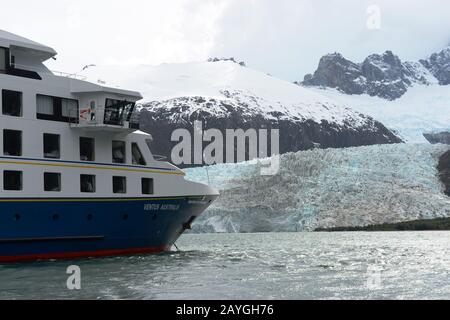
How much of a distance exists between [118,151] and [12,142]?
4.90 m

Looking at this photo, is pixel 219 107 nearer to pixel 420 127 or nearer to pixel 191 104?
pixel 191 104

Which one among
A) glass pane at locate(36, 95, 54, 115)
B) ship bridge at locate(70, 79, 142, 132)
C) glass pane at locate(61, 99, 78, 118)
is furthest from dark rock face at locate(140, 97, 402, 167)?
glass pane at locate(36, 95, 54, 115)

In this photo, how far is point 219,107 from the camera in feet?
605

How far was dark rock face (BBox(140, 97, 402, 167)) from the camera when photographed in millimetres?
177375

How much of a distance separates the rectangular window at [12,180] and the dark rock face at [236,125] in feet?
478

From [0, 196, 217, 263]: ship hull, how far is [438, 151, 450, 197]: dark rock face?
5864 centimetres

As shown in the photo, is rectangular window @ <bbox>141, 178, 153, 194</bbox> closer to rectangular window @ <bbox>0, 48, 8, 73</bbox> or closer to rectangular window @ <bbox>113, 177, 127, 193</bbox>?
rectangular window @ <bbox>113, 177, 127, 193</bbox>

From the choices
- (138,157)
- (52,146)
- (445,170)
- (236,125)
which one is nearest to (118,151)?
(138,157)

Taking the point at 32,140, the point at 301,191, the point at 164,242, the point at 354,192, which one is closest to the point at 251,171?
the point at 301,191

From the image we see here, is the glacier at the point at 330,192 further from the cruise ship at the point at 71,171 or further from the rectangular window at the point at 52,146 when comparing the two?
the rectangular window at the point at 52,146

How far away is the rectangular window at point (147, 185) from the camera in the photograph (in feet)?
89.5

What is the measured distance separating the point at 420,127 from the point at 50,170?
152913mm

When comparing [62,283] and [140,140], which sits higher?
[140,140]

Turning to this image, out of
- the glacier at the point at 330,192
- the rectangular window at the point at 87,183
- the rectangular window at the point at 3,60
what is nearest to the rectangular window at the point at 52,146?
the rectangular window at the point at 87,183
